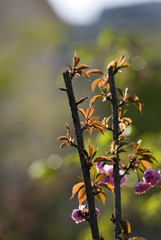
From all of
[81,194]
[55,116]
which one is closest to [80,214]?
[81,194]

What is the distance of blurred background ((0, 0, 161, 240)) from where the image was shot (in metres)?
2.16

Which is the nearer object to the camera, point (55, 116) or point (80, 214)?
point (80, 214)

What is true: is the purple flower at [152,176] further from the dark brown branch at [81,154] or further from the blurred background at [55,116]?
the blurred background at [55,116]

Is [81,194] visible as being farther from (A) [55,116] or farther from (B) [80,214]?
(A) [55,116]

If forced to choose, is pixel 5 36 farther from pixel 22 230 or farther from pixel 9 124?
pixel 22 230

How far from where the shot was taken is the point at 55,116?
687cm

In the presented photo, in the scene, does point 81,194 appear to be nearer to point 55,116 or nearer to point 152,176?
point 152,176

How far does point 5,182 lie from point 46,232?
1.82 m

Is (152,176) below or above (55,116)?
below

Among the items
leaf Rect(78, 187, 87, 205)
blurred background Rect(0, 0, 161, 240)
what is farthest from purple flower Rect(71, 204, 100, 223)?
blurred background Rect(0, 0, 161, 240)

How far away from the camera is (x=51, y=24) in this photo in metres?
4.20

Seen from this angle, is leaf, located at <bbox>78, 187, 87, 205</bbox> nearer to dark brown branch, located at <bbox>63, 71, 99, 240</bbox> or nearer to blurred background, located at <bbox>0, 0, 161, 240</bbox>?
dark brown branch, located at <bbox>63, 71, 99, 240</bbox>

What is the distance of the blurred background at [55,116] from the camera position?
2162 millimetres

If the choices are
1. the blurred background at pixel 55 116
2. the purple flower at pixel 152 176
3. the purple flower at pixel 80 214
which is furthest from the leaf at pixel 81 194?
the blurred background at pixel 55 116
